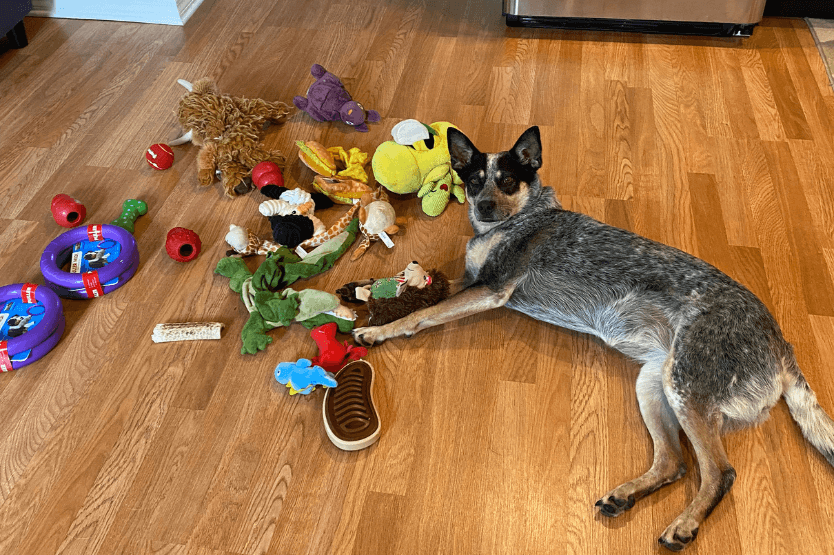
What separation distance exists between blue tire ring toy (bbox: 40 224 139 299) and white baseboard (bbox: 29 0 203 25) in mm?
2357

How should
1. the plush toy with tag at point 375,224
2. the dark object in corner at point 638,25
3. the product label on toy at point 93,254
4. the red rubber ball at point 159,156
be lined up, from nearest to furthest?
the product label on toy at point 93,254, the plush toy with tag at point 375,224, the red rubber ball at point 159,156, the dark object in corner at point 638,25

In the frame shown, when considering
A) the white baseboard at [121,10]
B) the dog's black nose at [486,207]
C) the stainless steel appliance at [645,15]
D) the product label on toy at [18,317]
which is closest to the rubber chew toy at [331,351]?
the dog's black nose at [486,207]

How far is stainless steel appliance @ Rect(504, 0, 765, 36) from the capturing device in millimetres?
3984

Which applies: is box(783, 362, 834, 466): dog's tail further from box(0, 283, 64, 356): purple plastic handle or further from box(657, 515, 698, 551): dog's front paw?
box(0, 283, 64, 356): purple plastic handle

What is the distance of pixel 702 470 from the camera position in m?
1.95

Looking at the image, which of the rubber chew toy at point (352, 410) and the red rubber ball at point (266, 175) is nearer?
the rubber chew toy at point (352, 410)

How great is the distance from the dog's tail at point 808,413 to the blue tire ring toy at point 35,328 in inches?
104

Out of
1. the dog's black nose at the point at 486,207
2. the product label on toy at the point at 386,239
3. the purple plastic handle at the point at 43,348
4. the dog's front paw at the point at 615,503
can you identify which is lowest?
the dog's front paw at the point at 615,503

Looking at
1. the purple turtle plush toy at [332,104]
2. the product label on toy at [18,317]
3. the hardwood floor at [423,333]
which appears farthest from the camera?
the purple turtle plush toy at [332,104]

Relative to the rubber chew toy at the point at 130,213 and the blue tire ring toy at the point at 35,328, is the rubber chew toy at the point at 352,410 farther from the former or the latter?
the rubber chew toy at the point at 130,213

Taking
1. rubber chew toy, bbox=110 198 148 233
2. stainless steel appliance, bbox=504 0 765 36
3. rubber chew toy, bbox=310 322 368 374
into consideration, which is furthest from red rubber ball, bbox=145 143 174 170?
stainless steel appliance, bbox=504 0 765 36

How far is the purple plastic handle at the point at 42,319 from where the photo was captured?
7.60 ft

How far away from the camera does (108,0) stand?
14.6ft

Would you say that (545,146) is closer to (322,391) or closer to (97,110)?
(322,391)
